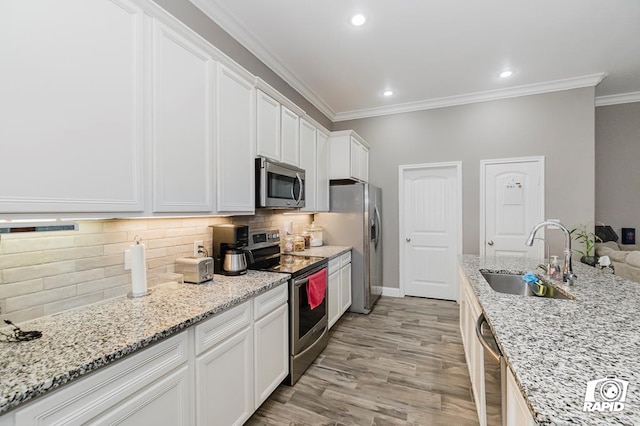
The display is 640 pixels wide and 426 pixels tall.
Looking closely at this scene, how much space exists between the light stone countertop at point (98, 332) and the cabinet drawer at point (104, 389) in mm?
51

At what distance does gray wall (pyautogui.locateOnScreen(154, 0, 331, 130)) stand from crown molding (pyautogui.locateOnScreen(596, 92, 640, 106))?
452cm

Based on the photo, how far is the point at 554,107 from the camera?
3742mm

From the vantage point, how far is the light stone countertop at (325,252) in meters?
3.14

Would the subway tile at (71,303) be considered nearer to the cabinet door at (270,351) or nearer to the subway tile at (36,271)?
the subway tile at (36,271)

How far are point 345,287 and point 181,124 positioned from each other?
8.84ft

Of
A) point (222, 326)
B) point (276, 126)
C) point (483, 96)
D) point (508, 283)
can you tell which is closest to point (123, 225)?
point (222, 326)

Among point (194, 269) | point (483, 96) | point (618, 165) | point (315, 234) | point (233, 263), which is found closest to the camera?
point (194, 269)

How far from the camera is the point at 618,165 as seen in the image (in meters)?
4.16

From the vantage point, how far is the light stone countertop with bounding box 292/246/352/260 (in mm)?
3137

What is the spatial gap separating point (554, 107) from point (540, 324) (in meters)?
3.81

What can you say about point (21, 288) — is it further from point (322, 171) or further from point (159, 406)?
point (322, 171)

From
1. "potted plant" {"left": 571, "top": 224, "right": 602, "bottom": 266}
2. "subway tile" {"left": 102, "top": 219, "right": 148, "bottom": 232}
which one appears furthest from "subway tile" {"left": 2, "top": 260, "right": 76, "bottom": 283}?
"potted plant" {"left": 571, "top": 224, "right": 602, "bottom": 266}

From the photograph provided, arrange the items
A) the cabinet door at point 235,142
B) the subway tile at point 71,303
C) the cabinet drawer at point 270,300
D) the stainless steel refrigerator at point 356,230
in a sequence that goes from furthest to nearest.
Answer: the stainless steel refrigerator at point 356,230 → the cabinet door at point 235,142 → the cabinet drawer at point 270,300 → the subway tile at point 71,303

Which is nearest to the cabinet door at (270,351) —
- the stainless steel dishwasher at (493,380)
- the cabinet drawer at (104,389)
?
the cabinet drawer at (104,389)
